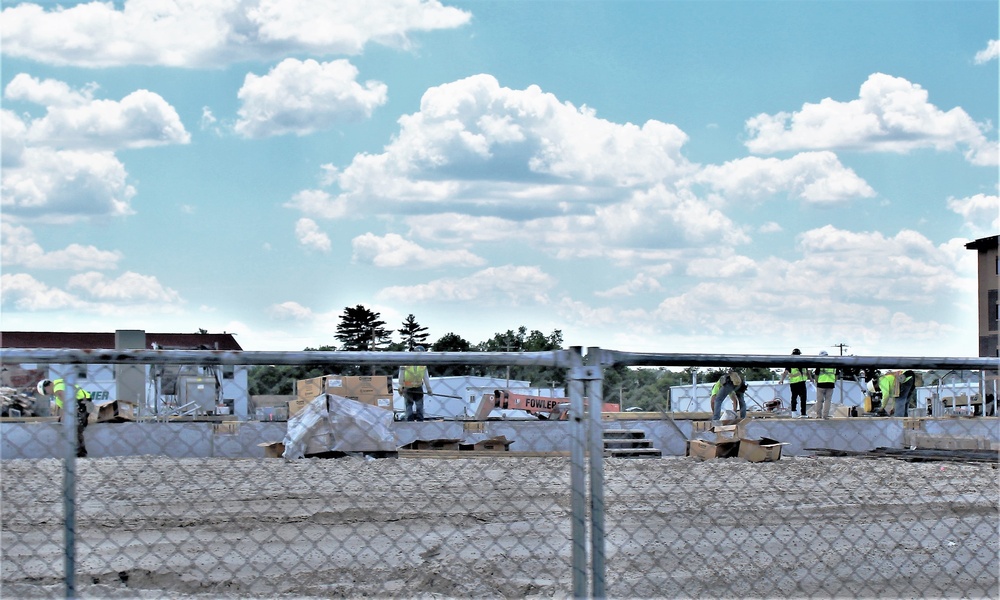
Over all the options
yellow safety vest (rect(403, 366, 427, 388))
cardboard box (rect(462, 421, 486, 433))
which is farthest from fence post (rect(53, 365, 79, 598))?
cardboard box (rect(462, 421, 486, 433))

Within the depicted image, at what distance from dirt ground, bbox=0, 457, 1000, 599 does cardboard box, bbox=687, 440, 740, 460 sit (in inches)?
100

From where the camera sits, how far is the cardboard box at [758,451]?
14258 millimetres

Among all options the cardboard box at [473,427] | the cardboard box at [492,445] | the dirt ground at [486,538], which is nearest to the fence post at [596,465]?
the dirt ground at [486,538]

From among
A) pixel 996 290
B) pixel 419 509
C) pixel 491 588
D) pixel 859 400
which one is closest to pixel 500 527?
pixel 419 509

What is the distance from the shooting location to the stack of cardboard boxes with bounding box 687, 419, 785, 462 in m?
14.3

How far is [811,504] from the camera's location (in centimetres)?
966

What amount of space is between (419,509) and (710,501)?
2.92 meters

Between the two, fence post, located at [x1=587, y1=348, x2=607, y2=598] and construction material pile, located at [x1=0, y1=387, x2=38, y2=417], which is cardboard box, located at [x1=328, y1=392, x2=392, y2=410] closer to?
construction material pile, located at [x1=0, y1=387, x2=38, y2=417]

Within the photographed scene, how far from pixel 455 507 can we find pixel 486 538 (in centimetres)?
182

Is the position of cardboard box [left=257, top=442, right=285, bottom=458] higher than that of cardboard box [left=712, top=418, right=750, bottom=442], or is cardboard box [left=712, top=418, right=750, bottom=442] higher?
cardboard box [left=712, top=418, right=750, bottom=442]

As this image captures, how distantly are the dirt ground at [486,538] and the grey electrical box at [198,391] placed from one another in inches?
18.7

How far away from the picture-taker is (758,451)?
14.3 metres

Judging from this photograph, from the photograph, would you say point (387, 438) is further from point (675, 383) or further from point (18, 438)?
point (675, 383)

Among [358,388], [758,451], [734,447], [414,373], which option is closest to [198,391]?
[414,373]
